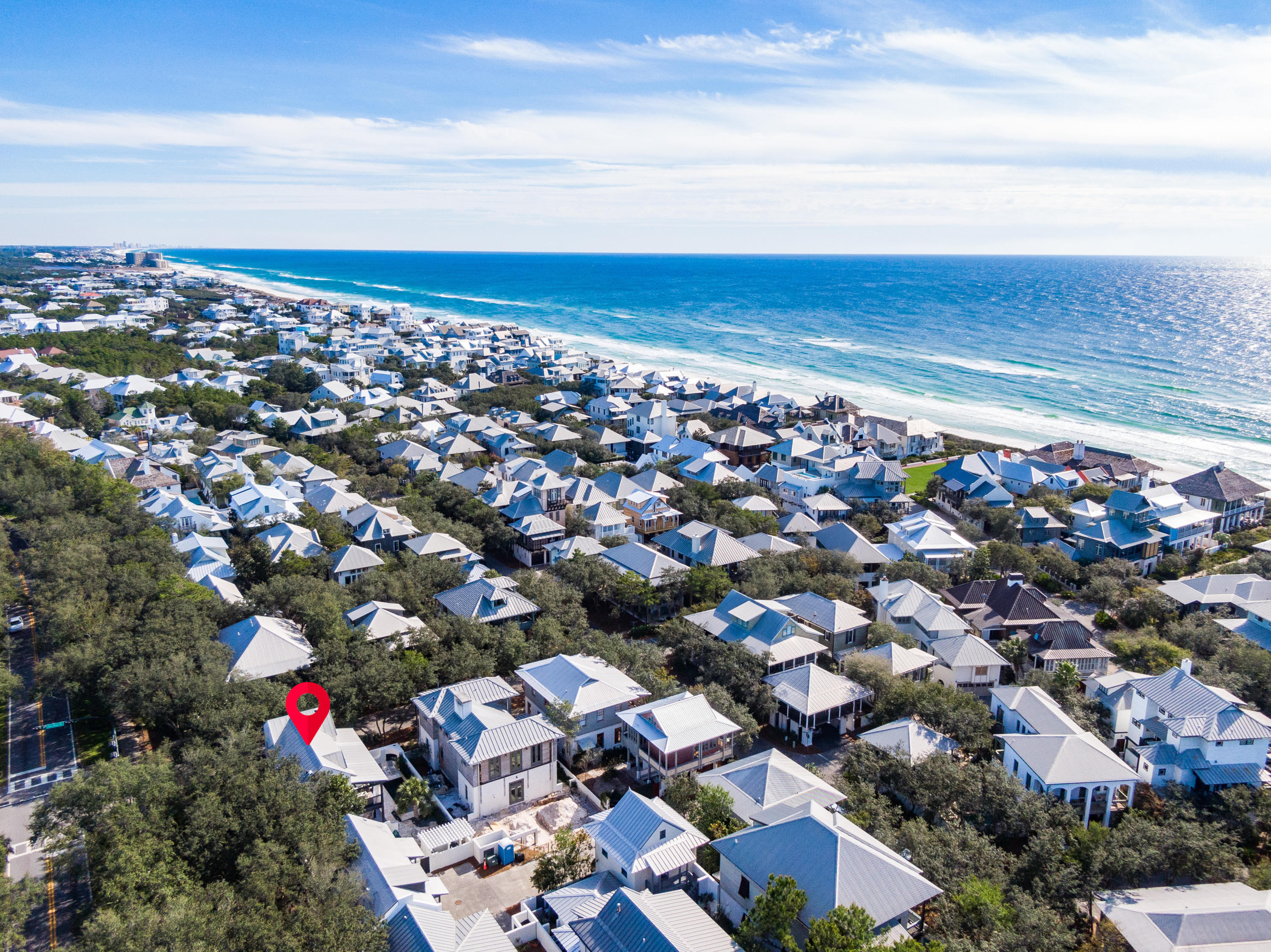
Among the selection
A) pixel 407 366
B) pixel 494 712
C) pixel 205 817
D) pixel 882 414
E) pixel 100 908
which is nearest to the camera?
pixel 100 908

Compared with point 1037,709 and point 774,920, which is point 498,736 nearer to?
point 774,920

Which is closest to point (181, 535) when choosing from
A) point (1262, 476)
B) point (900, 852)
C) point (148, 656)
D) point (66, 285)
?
point (148, 656)

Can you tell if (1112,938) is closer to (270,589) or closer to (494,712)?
(494,712)

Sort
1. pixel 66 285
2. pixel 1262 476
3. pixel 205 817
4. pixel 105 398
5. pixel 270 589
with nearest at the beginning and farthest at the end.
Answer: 1. pixel 205 817
2. pixel 270 589
3. pixel 1262 476
4. pixel 105 398
5. pixel 66 285

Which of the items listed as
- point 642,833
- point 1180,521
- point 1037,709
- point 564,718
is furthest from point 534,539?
point 1180,521

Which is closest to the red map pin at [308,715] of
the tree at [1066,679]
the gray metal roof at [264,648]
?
the gray metal roof at [264,648]

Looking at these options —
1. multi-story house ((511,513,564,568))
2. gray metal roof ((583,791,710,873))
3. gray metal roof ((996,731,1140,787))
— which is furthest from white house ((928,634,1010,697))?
multi-story house ((511,513,564,568))

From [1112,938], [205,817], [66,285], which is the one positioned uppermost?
[66,285]
